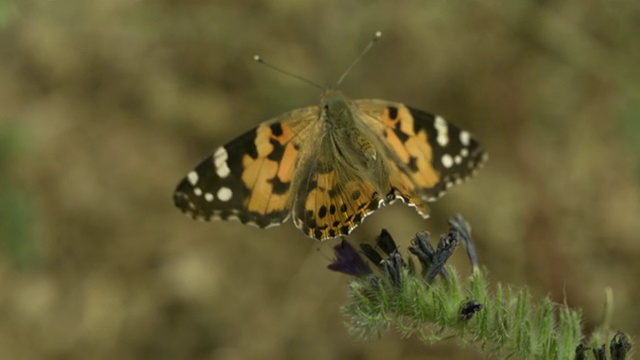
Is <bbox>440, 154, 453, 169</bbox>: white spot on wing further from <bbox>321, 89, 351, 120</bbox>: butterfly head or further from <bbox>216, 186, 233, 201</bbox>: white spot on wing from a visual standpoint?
<bbox>216, 186, 233, 201</bbox>: white spot on wing

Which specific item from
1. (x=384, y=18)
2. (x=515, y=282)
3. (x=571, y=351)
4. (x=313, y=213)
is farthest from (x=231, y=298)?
(x=571, y=351)

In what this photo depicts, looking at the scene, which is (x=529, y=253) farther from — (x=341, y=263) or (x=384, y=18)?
(x=341, y=263)

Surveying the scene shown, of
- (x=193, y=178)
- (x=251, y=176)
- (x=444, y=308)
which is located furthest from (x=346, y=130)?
(x=444, y=308)

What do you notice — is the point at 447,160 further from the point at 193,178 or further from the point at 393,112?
the point at 193,178

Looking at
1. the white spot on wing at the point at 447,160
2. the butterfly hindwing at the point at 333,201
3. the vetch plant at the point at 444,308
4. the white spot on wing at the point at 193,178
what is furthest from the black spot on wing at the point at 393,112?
the white spot on wing at the point at 193,178

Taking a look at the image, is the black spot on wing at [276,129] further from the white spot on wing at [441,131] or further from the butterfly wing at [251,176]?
the white spot on wing at [441,131]

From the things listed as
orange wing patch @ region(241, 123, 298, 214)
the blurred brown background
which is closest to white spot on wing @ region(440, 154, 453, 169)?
orange wing patch @ region(241, 123, 298, 214)
